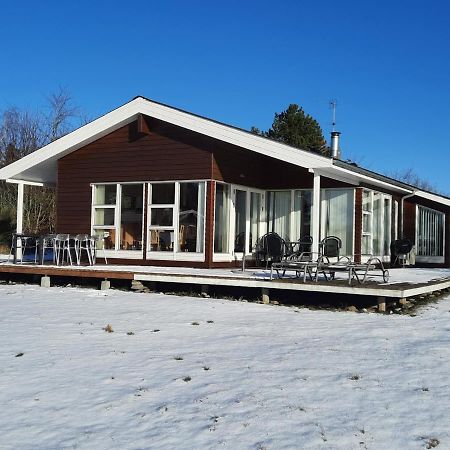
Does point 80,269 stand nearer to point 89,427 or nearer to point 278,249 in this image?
point 278,249

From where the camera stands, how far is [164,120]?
1215 centimetres

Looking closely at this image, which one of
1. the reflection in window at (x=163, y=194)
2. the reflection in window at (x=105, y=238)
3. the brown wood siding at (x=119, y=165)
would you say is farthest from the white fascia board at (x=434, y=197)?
the reflection in window at (x=105, y=238)

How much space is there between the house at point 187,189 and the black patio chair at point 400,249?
0.98 metres

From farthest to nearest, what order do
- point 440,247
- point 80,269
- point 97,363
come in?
point 440,247
point 80,269
point 97,363

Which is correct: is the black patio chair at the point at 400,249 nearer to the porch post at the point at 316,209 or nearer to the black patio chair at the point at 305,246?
the black patio chair at the point at 305,246

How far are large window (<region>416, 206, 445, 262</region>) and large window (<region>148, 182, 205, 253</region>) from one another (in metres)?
7.73

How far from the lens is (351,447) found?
352cm

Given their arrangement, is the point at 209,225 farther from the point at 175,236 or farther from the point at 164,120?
the point at 164,120

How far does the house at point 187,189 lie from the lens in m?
11.9

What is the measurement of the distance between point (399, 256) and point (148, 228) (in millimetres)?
7011

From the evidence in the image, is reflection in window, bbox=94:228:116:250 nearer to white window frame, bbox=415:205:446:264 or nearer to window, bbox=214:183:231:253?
window, bbox=214:183:231:253

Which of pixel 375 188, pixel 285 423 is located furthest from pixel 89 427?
pixel 375 188

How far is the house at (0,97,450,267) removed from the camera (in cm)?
1191

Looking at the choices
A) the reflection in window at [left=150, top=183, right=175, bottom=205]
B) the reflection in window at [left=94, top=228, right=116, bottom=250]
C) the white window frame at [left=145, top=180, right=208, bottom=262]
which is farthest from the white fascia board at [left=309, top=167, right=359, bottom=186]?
the reflection in window at [left=94, top=228, right=116, bottom=250]
